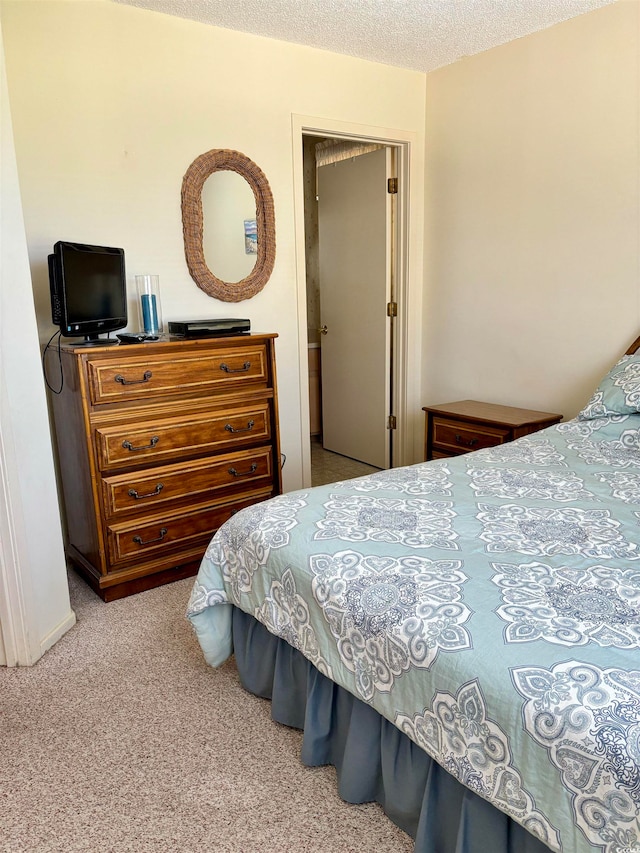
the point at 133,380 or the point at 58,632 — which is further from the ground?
the point at 133,380

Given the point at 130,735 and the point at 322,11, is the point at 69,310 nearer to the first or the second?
the point at 130,735

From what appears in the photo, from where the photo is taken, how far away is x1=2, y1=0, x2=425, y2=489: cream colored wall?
274 cm

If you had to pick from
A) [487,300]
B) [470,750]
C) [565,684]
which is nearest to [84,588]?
[470,750]

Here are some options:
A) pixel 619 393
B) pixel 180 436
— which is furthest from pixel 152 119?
pixel 619 393

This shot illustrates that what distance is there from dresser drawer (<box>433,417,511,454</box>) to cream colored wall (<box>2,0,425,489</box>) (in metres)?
0.89

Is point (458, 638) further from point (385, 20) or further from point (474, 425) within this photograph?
point (385, 20)

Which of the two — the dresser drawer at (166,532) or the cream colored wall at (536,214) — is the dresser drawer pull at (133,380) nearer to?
the dresser drawer at (166,532)

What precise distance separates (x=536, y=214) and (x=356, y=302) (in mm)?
1501

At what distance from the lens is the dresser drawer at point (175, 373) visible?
259 cm

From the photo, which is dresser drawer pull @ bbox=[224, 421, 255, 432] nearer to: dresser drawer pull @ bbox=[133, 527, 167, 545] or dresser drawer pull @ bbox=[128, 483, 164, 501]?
dresser drawer pull @ bbox=[128, 483, 164, 501]

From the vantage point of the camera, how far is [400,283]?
4199mm

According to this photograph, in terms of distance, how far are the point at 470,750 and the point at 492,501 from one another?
91 cm

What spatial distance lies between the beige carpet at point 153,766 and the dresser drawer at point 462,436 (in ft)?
5.92

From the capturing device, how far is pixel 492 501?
1974 millimetres
